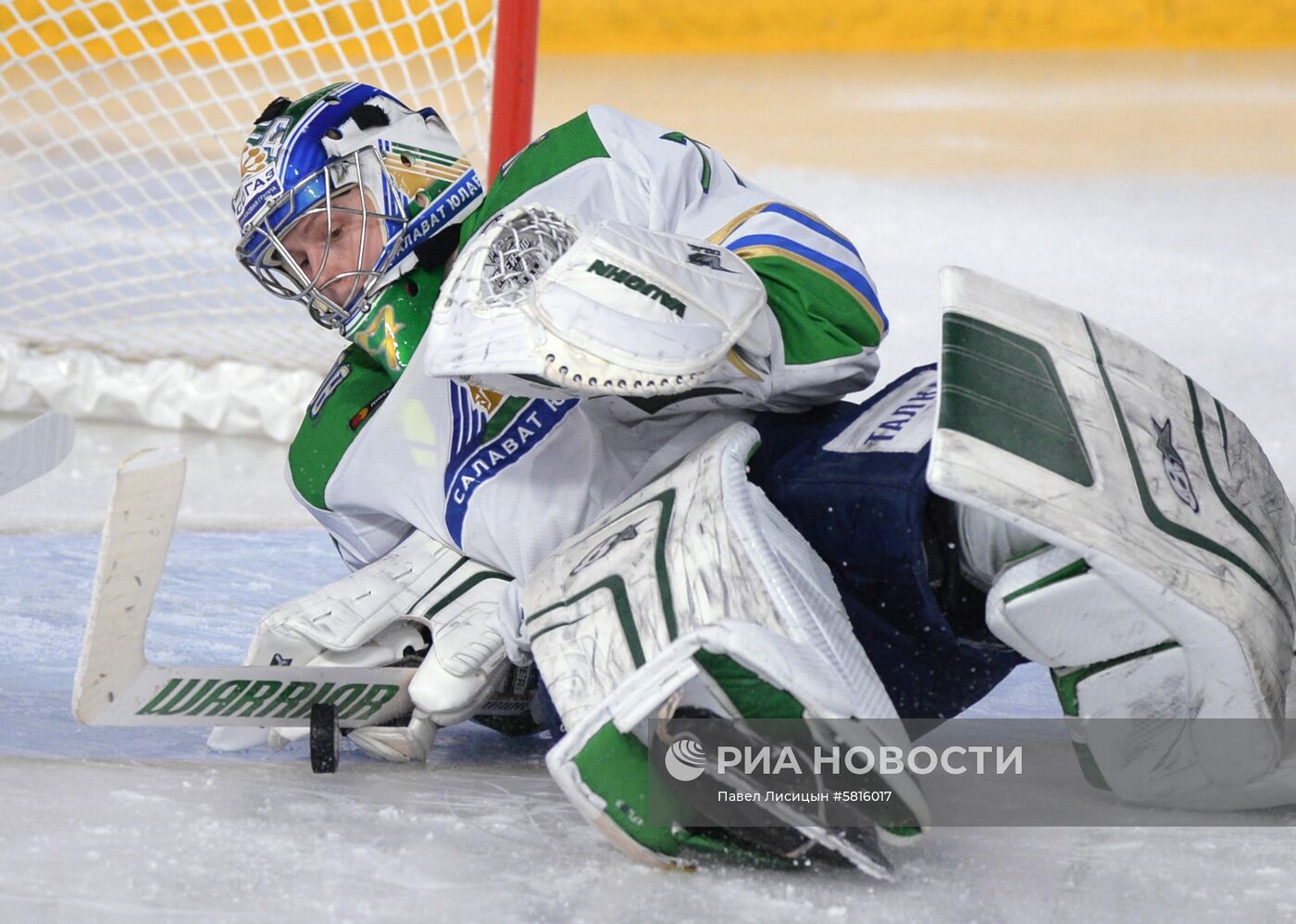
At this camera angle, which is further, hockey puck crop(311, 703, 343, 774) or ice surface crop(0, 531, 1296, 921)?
hockey puck crop(311, 703, 343, 774)

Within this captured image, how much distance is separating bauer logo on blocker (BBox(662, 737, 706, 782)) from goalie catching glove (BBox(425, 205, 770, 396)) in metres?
0.28

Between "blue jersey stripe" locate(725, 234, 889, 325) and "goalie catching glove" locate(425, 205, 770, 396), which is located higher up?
"goalie catching glove" locate(425, 205, 770, 396)

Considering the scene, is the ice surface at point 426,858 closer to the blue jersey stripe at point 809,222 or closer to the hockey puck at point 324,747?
the hockey puck at point 324,747

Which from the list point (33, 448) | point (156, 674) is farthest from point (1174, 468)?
→ point (33, 448)

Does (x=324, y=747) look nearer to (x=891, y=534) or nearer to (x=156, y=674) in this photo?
(x=156, y=674)

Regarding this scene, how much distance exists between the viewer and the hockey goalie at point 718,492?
3.82 ft

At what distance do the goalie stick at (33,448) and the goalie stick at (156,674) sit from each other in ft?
1.11

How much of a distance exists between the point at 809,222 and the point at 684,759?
0.61 meters

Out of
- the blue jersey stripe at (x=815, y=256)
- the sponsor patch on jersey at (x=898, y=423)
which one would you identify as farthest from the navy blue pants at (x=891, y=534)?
the blue jersey stripe at (x=815, y=256)

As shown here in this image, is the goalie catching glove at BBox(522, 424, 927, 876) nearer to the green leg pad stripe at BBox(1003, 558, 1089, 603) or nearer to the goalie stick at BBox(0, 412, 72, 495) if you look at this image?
the green leg pad stripe at BBox(1003, 558, 1089, 603)

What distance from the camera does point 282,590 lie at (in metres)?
2.39

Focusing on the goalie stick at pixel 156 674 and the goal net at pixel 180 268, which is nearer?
the goalie stick at pixel 156 674

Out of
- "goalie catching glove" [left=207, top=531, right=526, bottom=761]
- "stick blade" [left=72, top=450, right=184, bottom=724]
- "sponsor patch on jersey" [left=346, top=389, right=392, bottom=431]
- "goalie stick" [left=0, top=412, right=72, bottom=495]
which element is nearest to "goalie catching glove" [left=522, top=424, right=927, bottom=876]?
"goalie catching glove" [left=207, top=531, right=526, bottom=761]

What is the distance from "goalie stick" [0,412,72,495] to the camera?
1.65 metres
